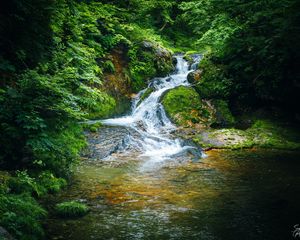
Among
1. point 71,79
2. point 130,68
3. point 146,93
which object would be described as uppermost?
point 130,68

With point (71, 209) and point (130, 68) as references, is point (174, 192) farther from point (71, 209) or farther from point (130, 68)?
point (130, 68)

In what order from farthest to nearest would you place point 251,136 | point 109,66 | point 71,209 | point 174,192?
point 109,66
point 251,136
point 174,192
point 71,209

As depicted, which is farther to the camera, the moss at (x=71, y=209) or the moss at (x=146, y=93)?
the moss at (x=146, y=93)

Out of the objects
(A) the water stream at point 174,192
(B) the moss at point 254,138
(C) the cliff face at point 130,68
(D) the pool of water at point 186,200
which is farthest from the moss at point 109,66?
(D) the pool of water at point 186,200

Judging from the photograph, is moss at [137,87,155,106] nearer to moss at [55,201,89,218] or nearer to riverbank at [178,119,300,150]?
riverbank at [178,119,300,150]

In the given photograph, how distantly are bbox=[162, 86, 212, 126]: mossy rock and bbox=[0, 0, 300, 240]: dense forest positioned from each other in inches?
37.8

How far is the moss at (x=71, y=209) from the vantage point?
22.1 feet

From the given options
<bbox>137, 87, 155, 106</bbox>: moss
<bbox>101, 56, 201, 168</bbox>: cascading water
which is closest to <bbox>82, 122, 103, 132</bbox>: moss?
<bbox>101, 56, 201, 168</bbox>: cascading water

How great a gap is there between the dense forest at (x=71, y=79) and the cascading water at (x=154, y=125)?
77 cm

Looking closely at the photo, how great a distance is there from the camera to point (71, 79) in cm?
838

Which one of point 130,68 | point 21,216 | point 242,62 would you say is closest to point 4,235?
point 21,216

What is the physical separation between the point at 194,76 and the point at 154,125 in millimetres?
4656

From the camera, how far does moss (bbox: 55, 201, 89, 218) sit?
22.1ft

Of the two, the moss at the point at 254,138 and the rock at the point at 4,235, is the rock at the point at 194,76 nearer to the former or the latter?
the moss at the point at 254,138
